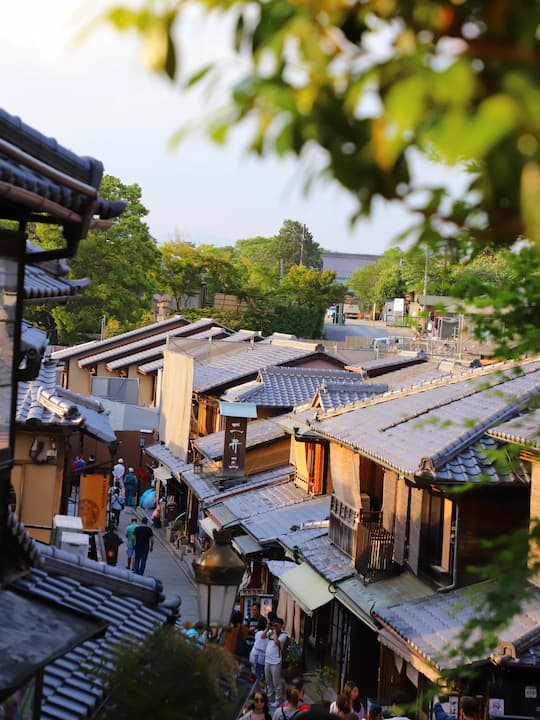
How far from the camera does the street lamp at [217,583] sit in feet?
31.8

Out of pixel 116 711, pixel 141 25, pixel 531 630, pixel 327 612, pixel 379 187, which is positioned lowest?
pixel 327 612

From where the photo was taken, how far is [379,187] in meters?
2.93

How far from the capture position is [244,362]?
40.3 m

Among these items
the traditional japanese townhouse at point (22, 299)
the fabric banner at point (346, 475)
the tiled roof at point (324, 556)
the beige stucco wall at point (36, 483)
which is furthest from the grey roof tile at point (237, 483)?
the traditional japanese townhouse at point (22, 299)

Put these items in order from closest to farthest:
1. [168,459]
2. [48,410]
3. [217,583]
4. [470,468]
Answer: [217,583] → [470,468] → [48,410] → [168,459]

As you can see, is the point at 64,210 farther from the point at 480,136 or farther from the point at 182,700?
the point at 480,136

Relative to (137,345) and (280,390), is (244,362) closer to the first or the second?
(280,390)

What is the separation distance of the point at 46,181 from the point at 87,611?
371 centimetres

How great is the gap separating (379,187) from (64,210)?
15.6ft

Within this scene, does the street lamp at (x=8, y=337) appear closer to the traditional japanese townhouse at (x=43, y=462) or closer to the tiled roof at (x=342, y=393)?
the traditional japanese townhouse at (x=43, y=462)

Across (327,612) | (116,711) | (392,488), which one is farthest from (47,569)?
(327,612)

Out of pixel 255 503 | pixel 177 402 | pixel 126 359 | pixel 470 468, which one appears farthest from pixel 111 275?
pixel 470 468

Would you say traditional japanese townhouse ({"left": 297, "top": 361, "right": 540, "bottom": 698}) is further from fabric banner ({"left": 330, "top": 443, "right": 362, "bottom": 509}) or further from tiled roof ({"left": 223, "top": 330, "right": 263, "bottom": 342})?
tiled roof ({"left": 223, "top": 330, "right": 263, "bottom": 342})

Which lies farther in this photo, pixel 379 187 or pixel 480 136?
pixel 379 187
